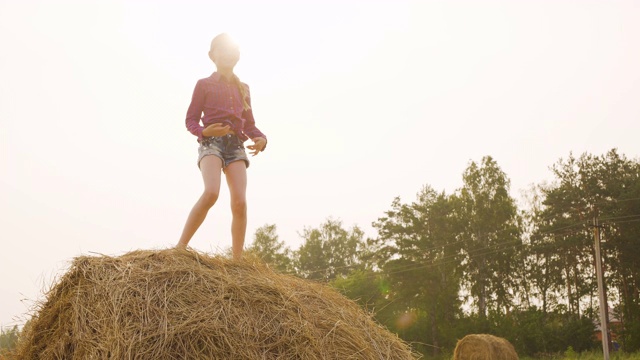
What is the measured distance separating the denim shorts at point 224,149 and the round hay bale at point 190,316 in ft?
3.47

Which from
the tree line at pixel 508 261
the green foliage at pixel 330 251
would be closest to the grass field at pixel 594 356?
the tree line at pixel 508 261

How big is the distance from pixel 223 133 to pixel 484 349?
20.7 metres

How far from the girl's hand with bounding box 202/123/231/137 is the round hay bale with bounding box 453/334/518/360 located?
20.4 meters

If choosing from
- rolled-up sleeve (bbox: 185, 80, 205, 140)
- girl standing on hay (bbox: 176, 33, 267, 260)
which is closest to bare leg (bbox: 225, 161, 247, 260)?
girl standing on hay (bbox: 176, 33, 267, 260)

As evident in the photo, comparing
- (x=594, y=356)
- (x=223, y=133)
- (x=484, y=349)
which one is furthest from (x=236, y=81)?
(x=594, y=356)

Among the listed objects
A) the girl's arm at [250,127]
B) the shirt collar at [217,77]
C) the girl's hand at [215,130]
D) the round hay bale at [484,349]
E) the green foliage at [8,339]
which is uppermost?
A: the shirt collar at [217,77]

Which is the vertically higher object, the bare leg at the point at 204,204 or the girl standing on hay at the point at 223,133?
the girl standing on hay at the point at 223,133

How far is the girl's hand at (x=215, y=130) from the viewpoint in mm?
5000

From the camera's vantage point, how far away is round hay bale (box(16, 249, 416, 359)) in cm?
342

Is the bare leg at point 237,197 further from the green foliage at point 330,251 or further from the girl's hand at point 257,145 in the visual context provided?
the green foliage at point 330,251

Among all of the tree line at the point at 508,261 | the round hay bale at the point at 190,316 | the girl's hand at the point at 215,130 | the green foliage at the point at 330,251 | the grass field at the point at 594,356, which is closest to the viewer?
the round hay bale at the point at 190,316

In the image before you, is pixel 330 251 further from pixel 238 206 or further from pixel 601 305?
pixel 238 206

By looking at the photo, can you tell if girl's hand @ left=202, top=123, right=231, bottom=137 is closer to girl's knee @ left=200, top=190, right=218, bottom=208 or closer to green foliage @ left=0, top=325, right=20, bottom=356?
girl's knee @ left=200, top=190, right=218, bottom=208

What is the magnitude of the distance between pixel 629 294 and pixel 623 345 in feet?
15.6
